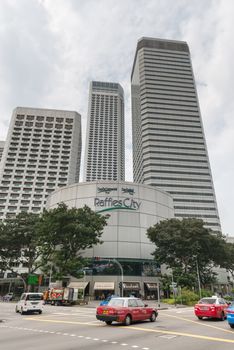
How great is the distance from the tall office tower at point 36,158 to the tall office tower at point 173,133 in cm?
3496

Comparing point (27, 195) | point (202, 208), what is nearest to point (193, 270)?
point (202, 208)

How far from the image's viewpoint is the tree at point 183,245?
47312 mm

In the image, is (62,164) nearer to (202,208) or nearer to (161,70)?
(202,208)

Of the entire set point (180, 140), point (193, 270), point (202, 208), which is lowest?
point (193, 270)

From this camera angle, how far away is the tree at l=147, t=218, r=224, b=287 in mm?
47312

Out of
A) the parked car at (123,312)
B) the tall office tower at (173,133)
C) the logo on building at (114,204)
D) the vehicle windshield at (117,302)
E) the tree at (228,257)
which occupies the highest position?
the tall office tower at (173,133)

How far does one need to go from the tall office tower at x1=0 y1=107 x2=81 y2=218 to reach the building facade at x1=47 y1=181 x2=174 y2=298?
4830 centimetres

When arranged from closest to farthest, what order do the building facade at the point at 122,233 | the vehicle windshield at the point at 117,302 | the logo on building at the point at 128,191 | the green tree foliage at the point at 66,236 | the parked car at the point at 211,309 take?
1. the vehicle windshield at the point at 117,302
2. the parked car at the point at 211,309
3. the green tree foliage at the point at 66,236
4. the building facade at the point at 122,233
5. the logo on building at the point at 128,191

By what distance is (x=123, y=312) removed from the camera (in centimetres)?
1420

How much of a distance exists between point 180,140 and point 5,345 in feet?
412

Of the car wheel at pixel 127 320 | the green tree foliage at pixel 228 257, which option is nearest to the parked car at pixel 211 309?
the car wheel at pixel 127 320

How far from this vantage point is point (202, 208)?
375 feet

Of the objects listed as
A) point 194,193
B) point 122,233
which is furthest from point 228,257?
point 194,193

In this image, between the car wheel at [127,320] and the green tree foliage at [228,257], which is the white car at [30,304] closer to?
the car wheel at [127,320]
